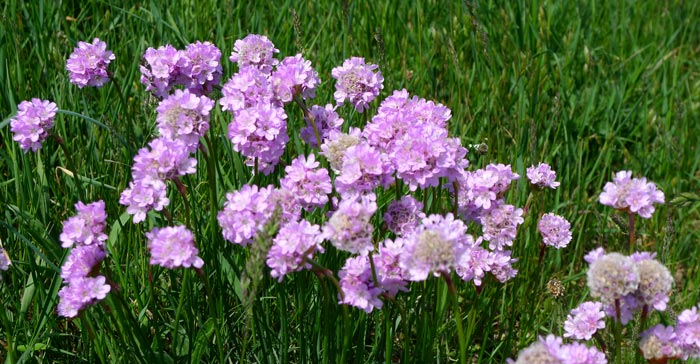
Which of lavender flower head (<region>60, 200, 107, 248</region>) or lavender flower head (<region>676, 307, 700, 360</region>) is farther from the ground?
lavender flower head (<region>676, 307, 700, 360</region>)

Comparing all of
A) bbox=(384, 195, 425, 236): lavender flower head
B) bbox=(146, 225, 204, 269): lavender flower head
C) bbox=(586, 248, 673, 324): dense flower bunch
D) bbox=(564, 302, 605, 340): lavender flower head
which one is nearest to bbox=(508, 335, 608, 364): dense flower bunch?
bbox=(586, 248, 673, 324): dense flower bunch

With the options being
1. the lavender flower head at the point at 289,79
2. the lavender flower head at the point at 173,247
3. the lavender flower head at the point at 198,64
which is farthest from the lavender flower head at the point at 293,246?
the lavender flower head at the point at 198,64

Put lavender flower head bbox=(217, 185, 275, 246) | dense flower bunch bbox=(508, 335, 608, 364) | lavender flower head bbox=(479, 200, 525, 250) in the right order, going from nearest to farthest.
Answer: dense flower bunch bbox=(508, 335, 608, 364), lavender flower head bbox=(217, 185, 275, 246), lavender flower head bbox=(479, 200, 525, 250)

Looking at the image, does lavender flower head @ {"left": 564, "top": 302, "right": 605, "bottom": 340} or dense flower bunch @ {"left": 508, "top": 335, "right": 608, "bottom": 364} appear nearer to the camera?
dense flower bunch @ {"left": 508, "top": 335, "right": 608, "bottom": 364}

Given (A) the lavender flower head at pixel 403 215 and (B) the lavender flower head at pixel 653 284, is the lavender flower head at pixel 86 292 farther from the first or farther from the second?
(B) the lavender flower head at pixel 653 284

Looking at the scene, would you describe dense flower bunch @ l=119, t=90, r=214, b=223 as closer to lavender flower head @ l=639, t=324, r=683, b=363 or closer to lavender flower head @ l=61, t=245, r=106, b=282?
lavender flower head @ l=61, t=245, r=106, b=282

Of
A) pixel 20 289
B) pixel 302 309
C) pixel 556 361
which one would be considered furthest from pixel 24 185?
pixel 556 361

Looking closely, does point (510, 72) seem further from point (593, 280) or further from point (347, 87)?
point (593, 280)
